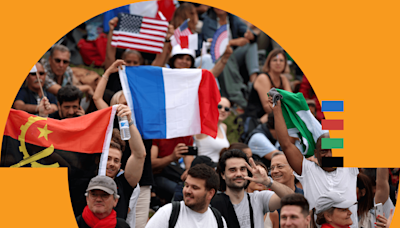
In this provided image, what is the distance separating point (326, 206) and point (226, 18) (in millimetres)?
7426

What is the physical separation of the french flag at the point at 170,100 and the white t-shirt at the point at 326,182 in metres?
2.47

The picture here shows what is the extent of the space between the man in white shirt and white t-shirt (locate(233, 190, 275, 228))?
634 millimetres

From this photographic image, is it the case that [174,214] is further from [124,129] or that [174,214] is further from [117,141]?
[117,141]

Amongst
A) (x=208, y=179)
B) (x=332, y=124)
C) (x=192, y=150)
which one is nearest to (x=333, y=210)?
A: (x=332, y=124)

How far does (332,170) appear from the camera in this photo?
876 centimetres

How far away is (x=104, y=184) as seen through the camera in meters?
7.98

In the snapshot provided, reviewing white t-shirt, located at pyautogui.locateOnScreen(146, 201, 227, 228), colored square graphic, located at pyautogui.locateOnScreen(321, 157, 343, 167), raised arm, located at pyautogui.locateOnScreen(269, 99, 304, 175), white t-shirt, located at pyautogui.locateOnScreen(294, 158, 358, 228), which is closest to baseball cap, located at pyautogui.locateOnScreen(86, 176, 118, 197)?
white t-shirt, located at pyautogui.locateOnScreen(146, 201, 227, 228)

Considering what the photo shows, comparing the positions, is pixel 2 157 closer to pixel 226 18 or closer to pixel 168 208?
pixel 168 208

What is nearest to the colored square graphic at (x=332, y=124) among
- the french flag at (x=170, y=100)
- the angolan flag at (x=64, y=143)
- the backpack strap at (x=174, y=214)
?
the french flag at (x=170, y=100)

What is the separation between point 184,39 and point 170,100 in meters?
1.69

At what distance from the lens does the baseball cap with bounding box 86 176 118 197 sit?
26.1ft

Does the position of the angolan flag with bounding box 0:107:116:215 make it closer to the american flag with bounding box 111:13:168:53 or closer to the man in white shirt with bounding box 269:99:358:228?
the man in white shirt with bounding box 269:99:358:228

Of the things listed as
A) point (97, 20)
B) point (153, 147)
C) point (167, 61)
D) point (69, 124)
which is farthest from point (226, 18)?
point (69, 124)

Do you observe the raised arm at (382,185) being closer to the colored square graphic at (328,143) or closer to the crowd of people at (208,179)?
the crowd of people at (208,179)
